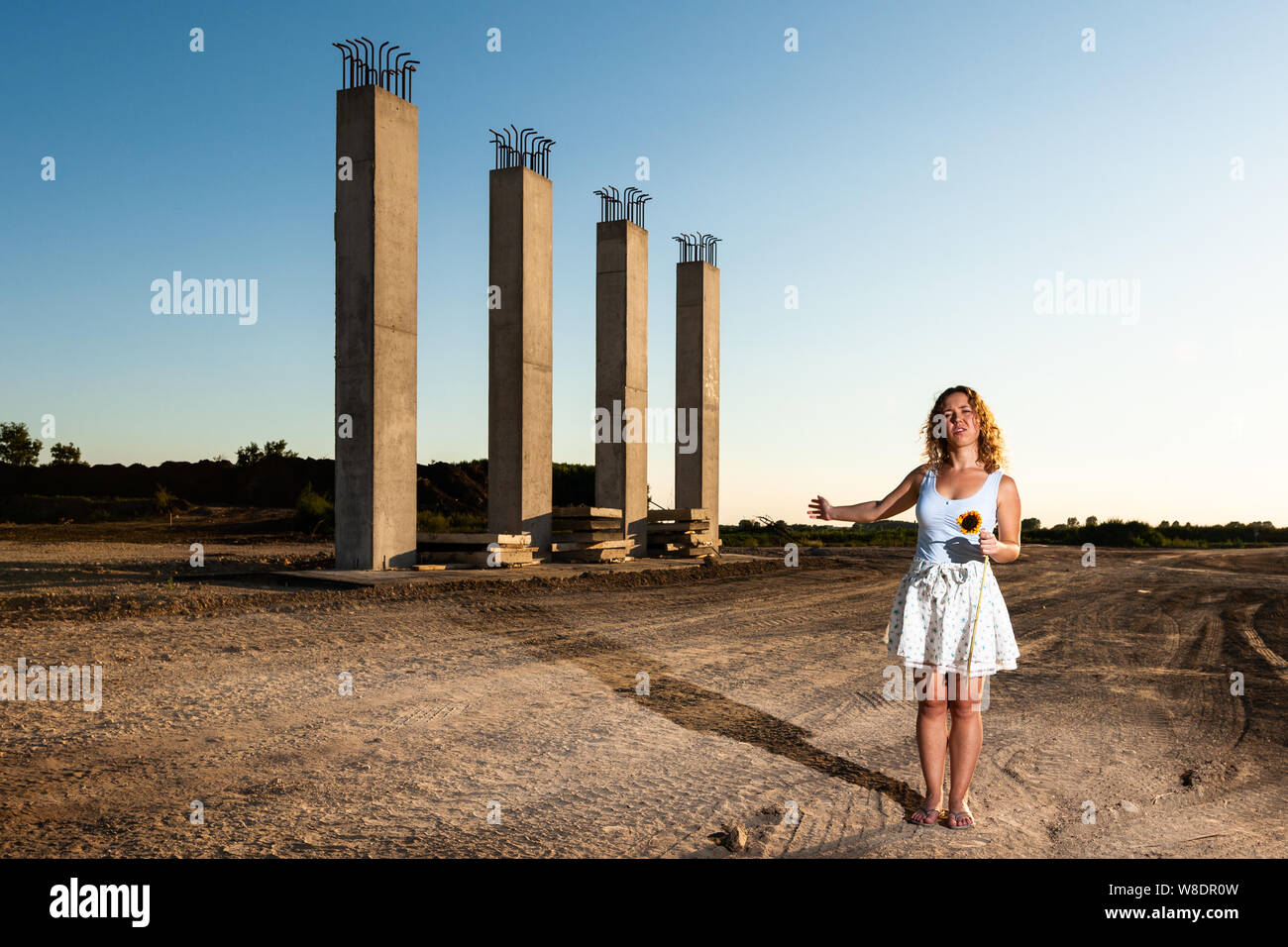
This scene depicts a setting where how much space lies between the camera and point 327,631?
355 inches

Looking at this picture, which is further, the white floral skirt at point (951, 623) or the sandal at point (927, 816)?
the sandal at point (927, 816)

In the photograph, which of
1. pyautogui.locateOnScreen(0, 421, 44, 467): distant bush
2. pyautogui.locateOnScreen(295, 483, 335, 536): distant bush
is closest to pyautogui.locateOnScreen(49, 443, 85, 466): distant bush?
pyautogui.locateOnScreen(0, 421, 44, 467): distant bush

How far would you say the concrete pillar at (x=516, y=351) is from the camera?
1731 cm

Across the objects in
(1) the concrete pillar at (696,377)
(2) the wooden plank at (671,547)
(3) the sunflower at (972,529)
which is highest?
(1) the concrete pillar at (696,377)

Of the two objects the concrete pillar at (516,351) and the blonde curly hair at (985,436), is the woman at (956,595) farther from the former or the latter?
the concrete pillar at (516,351)

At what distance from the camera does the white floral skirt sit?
379cm

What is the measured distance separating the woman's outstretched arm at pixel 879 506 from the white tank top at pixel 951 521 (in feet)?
0.55

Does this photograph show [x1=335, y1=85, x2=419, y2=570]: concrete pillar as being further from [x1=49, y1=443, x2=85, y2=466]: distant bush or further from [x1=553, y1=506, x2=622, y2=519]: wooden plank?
[x1=49, y1=443, x2=85, y2=466]: distant bush

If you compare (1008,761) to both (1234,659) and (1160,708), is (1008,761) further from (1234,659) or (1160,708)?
(1234,659)

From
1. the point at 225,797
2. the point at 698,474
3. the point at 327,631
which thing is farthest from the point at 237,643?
the point at 698,474

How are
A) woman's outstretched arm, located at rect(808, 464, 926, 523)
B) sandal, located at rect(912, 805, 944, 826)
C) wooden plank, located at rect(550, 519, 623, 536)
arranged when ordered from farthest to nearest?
wooden plank, located at rect(550, 519, 623, 536) < woman's outstretched arm, located at rect(808, 464, 926, 523) < sandal, located at rect(912, 805, 944, 826)

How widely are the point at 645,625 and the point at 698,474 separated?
1408cm

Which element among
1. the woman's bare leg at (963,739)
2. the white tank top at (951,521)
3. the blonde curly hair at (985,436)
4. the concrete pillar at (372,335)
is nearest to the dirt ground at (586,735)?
the woman's bare leg at (963,739)

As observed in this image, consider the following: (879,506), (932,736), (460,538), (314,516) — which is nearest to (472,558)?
(460,538)
